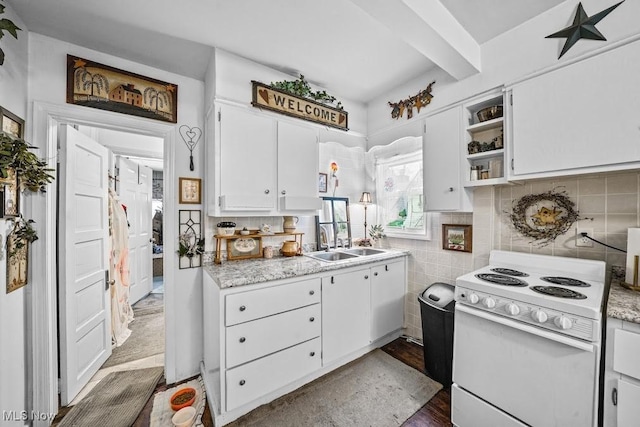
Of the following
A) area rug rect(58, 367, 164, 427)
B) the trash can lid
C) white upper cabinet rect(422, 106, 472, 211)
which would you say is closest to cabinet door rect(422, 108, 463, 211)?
white upper cabinet rect(422, 106, 472, 211)

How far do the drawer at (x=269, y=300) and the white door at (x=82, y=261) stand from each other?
128 cm

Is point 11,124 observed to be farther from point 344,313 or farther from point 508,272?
point 508,272

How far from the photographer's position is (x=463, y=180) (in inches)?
85.1

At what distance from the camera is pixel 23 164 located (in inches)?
57.3

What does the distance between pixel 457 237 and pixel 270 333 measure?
187cm

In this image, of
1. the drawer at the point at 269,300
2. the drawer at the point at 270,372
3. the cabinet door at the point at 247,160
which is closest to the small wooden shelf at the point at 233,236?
the cabinet door at the point at 247,160

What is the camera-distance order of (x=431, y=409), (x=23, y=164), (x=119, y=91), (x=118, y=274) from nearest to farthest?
(x=23, y=164)
(x=431, y=409)
(x=119, y=91)
(x=118, y=274)

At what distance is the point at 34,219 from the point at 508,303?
295cm

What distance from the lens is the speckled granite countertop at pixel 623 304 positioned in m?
1.12

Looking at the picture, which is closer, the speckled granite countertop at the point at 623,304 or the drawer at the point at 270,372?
the speckled granite countertop at the point at 623,304

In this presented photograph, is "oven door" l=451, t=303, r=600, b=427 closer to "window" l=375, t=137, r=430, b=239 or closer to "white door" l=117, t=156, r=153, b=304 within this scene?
"window" l=375, t=137, r=430, b=239

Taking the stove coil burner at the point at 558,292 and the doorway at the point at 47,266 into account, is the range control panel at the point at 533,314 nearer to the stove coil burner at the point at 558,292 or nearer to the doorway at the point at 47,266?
the stove coil burner at the point at 558,292

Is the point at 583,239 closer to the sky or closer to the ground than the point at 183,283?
closer to the sky

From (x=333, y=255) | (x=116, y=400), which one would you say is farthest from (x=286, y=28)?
(x=116, y=400)
